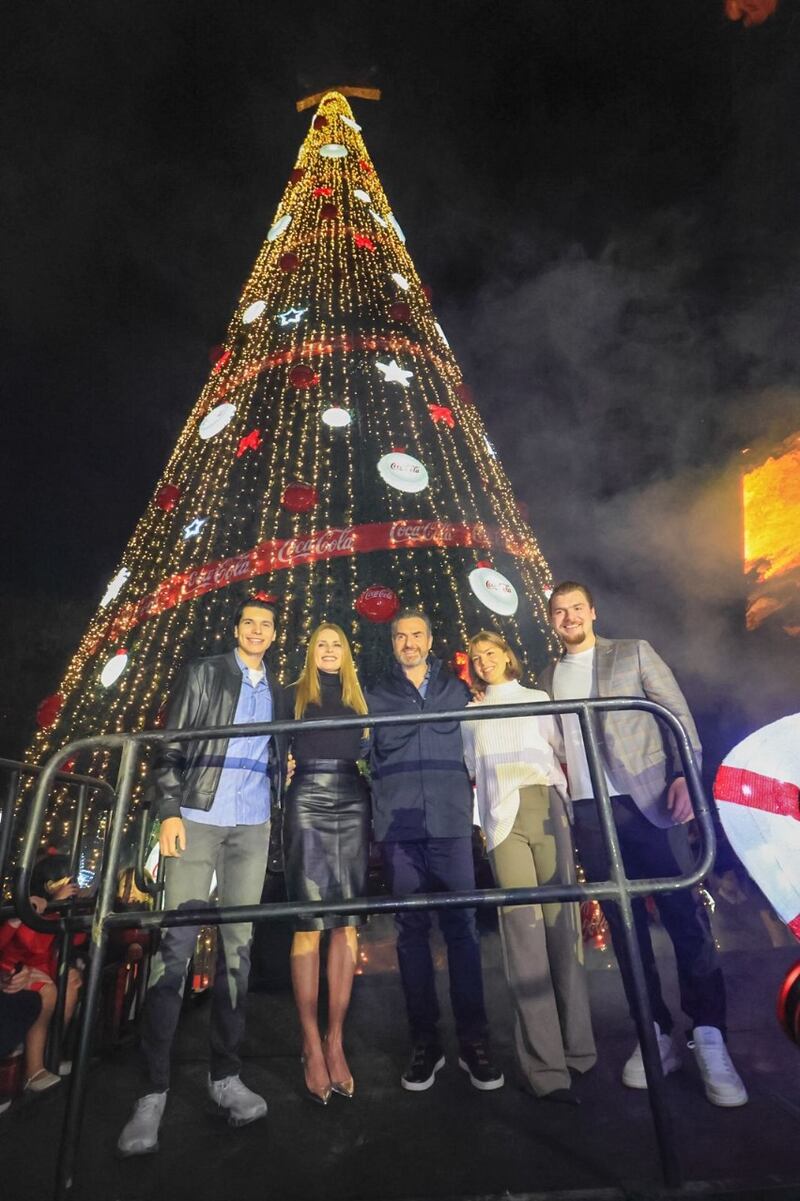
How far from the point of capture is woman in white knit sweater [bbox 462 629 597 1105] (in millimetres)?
2006

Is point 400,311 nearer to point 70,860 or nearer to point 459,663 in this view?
point 459,663

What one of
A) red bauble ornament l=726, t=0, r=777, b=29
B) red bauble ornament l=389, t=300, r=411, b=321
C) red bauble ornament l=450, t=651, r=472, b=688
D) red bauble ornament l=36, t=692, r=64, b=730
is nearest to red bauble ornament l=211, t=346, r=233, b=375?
red bauble ornament l=389, t=300, r=411, b=321

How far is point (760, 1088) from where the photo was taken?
1.89 metres

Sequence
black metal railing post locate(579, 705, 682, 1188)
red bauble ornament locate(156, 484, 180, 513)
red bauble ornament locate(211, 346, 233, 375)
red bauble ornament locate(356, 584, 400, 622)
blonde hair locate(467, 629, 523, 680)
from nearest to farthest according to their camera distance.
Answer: black metal railing post locate(579, 705, 682, 1188) < blonde hair locate(467, 629, 523, 680) < red bauble ornament locate(356, 584, 400, 622) < red bauble ornament locate(156, 484, 180, 513) < red bauble ornament locate(211, 346, 233, 375)

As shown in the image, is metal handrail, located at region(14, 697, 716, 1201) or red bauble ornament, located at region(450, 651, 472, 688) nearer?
metal handrail, located at region(14, 697, 716, 1201)

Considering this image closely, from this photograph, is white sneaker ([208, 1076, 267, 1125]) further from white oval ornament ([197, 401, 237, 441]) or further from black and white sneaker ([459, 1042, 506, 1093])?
white oval ornament ([197, 401, 237, 441])

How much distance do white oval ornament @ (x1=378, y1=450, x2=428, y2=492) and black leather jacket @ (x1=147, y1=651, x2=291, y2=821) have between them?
16.7 ft

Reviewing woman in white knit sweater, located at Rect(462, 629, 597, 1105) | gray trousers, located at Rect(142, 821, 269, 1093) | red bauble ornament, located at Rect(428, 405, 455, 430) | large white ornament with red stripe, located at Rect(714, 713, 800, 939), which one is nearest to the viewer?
large white ornament with red stripe, located at Rect(714, 713, 800, 939)

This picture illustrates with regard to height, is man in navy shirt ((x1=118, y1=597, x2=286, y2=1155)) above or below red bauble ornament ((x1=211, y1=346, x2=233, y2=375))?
below

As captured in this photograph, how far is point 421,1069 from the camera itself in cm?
204

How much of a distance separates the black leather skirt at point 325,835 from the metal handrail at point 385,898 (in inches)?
24.7

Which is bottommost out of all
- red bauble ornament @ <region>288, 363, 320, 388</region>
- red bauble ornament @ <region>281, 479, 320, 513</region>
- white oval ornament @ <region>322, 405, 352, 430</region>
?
red bauble ornament @ <region>281, 479, 320, 513</region>

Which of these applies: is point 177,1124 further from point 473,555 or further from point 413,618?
point 473,555

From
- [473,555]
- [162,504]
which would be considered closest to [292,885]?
[473,555]
